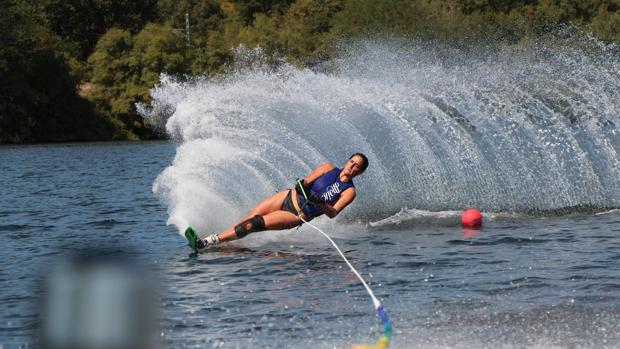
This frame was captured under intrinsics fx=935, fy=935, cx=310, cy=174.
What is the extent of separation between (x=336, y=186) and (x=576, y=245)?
304cm

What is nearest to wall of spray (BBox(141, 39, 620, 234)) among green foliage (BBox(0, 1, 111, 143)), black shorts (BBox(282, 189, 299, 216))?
black shorts (BBox(282, 189, 299, 216))

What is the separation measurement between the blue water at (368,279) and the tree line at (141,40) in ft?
159

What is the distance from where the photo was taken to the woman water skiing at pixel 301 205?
37.0 feet

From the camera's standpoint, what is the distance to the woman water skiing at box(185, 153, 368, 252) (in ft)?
37.0

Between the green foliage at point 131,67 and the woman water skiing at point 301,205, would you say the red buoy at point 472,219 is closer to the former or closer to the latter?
the woman water skiing at point 301,205

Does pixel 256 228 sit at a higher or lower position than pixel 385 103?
lower

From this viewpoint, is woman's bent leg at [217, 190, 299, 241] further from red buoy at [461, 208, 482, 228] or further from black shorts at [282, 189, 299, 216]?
red buoy at [461, 208, 482, 228]

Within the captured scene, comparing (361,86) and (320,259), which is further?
(361,86)

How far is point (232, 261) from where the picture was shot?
10.5 m

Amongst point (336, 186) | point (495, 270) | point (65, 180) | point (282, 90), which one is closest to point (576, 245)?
point (495, 270)

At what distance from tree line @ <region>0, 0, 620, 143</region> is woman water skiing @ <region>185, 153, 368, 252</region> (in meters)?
52.7

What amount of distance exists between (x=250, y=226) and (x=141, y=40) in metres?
60.0

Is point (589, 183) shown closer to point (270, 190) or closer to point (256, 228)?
point (270, 190)

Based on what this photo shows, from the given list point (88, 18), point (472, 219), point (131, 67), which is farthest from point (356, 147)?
point (88, 18)
